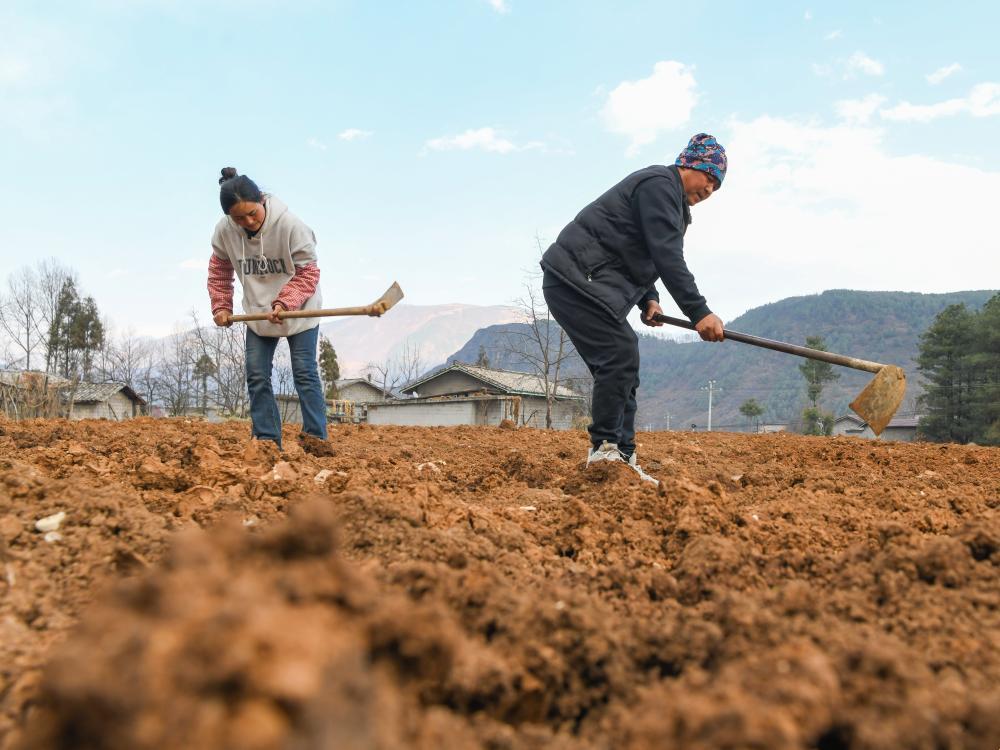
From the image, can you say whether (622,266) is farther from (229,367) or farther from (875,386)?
(229,367)

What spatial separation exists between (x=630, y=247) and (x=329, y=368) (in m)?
44.6

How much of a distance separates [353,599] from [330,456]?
10.9 feet

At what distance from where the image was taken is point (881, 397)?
437 centimetres

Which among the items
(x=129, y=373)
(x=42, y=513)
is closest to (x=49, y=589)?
(x=42, y=513)

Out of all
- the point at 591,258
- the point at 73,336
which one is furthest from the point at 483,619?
the point at 73,336

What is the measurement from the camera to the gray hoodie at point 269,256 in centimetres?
441

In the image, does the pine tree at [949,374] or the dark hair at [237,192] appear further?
the pine tree at [949,374]

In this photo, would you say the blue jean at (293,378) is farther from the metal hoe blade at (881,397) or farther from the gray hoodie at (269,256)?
the metal hoe blade at (881,397)

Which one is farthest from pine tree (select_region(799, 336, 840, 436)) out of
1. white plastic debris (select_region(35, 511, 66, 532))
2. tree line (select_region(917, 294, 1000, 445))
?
white plastic debris (select_region(35, 511, 66, 532))

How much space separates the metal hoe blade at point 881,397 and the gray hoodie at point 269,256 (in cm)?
365

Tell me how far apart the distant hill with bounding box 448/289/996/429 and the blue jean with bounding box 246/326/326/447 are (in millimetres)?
99170

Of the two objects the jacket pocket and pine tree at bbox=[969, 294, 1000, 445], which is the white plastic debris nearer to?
the jacket pocket

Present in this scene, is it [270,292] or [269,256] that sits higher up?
[269,256]

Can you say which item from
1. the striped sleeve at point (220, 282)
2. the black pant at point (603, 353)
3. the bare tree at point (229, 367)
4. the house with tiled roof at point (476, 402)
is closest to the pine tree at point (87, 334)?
the bare tree at point (229, 367)
